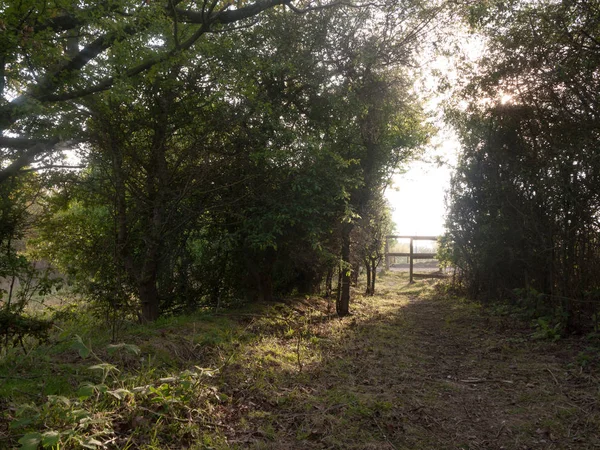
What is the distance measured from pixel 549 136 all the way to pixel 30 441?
7354 millimetres

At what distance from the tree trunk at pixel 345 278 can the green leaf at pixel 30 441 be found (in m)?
6.70

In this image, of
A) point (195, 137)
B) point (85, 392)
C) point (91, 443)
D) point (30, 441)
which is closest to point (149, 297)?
point (195, 137)

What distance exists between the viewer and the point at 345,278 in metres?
9.59

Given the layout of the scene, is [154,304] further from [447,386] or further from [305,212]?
[447,386]

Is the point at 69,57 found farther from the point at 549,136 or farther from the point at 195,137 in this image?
the point at 549,136

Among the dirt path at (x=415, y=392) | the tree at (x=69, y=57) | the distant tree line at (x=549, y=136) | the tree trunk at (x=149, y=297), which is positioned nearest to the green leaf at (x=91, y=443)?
the dirt path at (x=415, y=392)

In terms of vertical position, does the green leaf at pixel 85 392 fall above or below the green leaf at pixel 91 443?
above

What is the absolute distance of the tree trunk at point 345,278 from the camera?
9102 millimetres

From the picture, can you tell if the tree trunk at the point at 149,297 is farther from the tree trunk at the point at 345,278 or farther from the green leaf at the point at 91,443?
the green leaf at the point at 91,443

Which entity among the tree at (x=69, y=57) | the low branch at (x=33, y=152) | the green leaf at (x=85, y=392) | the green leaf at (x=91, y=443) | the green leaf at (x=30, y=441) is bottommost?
the green leaf at (x=91, y=443)

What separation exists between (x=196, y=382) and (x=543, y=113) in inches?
252

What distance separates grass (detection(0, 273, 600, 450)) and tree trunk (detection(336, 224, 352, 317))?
2.23m

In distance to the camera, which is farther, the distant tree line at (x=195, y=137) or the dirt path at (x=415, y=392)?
the distant tree line at (x=195, y=137)

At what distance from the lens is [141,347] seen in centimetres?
479
